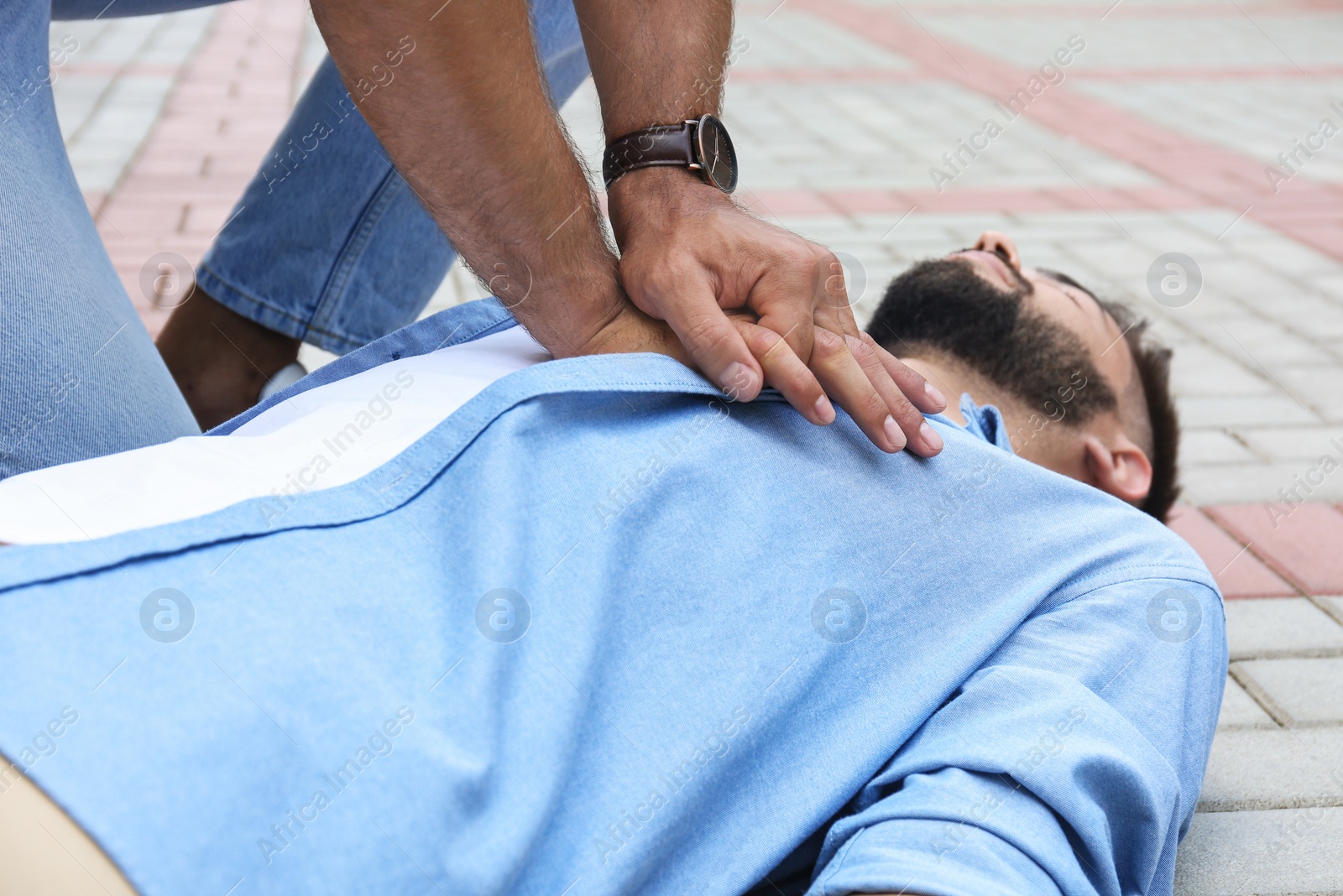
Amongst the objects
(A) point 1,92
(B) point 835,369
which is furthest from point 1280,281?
(A) point 1,92

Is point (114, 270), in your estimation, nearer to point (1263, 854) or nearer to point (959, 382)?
point (959, 382)

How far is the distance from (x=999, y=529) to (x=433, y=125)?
764 millimetres

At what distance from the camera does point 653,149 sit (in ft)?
5.09

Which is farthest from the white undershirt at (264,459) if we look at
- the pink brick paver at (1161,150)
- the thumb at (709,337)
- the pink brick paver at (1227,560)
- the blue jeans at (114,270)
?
the pink brick paver at (1161,150)

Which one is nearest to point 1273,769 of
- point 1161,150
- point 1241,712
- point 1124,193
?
point 1241,712

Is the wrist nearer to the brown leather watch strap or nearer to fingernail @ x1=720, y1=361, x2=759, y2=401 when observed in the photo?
the brown leather watch strap

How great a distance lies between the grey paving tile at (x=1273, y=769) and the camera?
164 centimetres

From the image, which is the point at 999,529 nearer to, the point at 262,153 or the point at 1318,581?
the point at 1318,581

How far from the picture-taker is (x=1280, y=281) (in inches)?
143

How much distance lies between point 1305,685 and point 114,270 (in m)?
1.93

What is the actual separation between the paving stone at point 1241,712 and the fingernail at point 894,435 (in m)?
0.83

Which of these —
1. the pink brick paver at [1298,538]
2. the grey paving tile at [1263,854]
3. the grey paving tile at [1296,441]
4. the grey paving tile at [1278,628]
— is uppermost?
the grey paving tile at [1263,854]

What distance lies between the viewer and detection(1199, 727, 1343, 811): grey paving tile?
1.64 meters

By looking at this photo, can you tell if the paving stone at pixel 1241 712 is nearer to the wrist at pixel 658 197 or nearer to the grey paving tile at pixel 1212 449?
the grey paving tile at pixel 1212 449
